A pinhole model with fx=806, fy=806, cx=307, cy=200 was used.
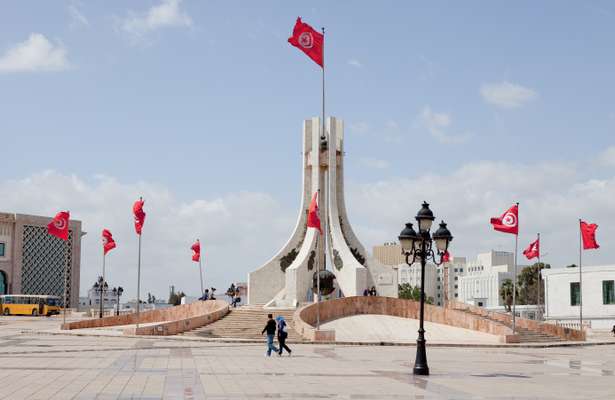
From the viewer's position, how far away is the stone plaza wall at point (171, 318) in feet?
116

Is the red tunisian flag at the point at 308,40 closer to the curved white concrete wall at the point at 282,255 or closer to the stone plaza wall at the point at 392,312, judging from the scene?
the curved white concrete wall at the point at 282,255

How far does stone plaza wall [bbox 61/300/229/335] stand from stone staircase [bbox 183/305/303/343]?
40 centimetres

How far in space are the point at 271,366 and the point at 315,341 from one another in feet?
42.2

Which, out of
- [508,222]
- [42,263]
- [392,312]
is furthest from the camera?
[42,263]

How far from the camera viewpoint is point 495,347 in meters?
31.9

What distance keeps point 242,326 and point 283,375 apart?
20.8m

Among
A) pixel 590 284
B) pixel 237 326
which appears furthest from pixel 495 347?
pixel 590 284

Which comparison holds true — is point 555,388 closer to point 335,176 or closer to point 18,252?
point 335,176

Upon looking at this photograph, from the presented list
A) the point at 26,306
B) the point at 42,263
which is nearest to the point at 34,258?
the point at 42,263

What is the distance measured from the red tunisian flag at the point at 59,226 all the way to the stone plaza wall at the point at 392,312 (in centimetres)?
1381

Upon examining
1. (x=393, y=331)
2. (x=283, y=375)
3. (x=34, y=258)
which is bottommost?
(x=393, y=331)

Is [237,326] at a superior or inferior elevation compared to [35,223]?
inferior

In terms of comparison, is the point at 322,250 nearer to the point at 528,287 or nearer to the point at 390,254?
the point at 528,287

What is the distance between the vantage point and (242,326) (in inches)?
1462
